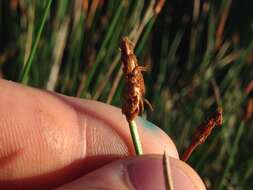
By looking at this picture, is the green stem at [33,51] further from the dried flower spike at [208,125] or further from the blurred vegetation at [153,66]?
the dried flower spike at [208,125]

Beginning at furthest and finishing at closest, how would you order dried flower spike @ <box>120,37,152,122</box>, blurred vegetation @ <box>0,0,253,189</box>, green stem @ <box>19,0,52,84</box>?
blurred vegetation @ <box>0,0,253,189</box>, green stem @ <box>19,0,52,84</box>, dried flower spike @ <box>120,37,152,122</box>

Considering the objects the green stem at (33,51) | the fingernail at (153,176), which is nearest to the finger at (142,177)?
the fingernail at (153,176)

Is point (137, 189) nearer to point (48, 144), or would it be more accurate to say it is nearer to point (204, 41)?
point (48, 144)

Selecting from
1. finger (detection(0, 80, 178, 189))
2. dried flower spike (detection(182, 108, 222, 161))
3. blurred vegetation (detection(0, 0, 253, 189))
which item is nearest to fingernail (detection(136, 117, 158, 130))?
finger (detection(0, 80, 178, 189))

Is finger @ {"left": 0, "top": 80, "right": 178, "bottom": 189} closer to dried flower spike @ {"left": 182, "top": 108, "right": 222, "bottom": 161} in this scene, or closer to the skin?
the skin

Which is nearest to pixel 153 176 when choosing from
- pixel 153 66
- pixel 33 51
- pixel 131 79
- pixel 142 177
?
pixel 142 177

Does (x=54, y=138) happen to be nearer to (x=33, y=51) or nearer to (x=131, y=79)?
(x=33, y=51)
